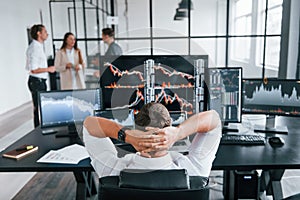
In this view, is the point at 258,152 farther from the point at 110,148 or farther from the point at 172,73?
the point at 110,148

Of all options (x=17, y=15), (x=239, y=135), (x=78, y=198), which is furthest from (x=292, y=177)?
(x=17, y=15)

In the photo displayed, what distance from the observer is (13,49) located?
5.80m

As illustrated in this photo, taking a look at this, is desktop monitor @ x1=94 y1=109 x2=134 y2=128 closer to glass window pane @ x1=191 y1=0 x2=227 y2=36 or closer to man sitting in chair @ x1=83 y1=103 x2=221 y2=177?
man sitting in chair @ x1=83 y1=103 x2=221 y2=177

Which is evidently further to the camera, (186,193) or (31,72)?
(31,72)

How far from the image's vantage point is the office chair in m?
0.87

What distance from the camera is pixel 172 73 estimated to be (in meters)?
1.96

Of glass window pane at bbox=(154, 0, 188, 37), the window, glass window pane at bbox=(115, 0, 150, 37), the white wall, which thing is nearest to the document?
glass window pane at bbox=(115, 0, 150, 37)

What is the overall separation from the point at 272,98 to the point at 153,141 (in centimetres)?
133

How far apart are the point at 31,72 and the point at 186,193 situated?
139 inches

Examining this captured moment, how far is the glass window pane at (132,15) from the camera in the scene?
14.1 ft

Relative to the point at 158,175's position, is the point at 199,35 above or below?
above

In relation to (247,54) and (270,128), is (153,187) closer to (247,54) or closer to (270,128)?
(270,128)

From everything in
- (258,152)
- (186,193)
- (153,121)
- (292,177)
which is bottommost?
(292,177)

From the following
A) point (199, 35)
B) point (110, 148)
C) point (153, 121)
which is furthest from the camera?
point (199, 35)
